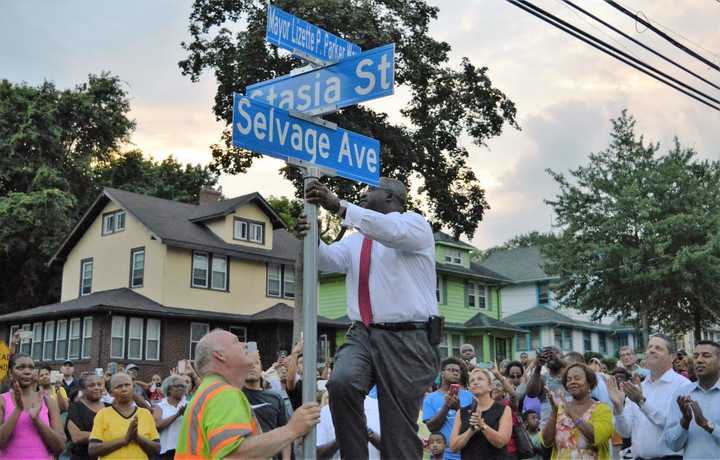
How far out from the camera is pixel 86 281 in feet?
126

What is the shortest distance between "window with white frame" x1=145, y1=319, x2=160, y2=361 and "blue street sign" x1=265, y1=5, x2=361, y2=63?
30.3 metres

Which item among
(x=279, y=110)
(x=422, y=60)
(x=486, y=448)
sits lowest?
(x=486, y=448)

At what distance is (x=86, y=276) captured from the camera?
38.3 metres

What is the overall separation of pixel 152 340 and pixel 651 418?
28.4 meters

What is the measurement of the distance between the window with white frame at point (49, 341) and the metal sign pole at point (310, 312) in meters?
34.0

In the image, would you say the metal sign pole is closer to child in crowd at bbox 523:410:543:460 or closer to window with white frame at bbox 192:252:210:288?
child in crowd at bbox 523:410:543:460

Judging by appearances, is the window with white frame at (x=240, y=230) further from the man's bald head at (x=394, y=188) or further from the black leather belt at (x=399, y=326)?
the black leather belt at (x=399, y=326)

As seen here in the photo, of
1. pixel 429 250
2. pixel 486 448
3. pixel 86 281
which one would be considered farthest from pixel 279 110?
pixel 86 281

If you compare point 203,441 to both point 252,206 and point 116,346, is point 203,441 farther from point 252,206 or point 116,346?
point 252,206

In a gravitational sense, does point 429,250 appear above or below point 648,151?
below

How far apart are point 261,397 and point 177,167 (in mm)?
47508

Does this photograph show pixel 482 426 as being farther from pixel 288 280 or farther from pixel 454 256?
pixel 454 256

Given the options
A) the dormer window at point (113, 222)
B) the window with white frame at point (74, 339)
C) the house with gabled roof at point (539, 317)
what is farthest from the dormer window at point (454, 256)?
the window with white frame at point (74, 339)

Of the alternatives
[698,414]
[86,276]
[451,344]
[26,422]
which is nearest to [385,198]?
[698,414]
